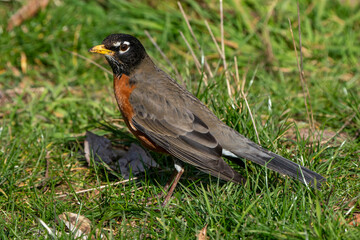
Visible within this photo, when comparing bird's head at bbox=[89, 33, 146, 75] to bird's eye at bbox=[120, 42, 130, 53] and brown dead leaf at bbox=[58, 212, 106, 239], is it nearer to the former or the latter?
bird's eye at bbox=[120, 42, 130, 53]

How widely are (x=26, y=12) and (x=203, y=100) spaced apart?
3.36 metres

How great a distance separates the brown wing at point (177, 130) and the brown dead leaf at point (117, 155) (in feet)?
1.34

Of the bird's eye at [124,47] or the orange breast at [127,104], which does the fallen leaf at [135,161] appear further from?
the bird's eye at [124,47]

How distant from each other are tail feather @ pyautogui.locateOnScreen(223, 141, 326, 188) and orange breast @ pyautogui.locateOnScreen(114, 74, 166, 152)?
66 centimetres

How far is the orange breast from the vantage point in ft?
14.0

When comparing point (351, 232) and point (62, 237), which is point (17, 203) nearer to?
point (62, 237)

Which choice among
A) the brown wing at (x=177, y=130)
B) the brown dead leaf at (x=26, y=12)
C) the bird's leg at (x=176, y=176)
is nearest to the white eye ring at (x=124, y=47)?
the brown wing at (x=177, y=130)

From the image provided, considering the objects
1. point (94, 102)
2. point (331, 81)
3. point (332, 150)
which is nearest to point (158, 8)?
point (94, 102)

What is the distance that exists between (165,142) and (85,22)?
3456mm

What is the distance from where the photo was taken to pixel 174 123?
13.8ft

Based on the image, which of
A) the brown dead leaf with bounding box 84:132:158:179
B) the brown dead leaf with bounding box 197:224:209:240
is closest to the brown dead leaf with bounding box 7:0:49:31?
the brown dead leaf with bounding box 84:132:158:179

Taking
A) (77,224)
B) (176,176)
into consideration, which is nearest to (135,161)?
(176,176)

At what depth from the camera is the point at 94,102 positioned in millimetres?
5770

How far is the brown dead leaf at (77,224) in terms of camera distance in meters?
3.57
